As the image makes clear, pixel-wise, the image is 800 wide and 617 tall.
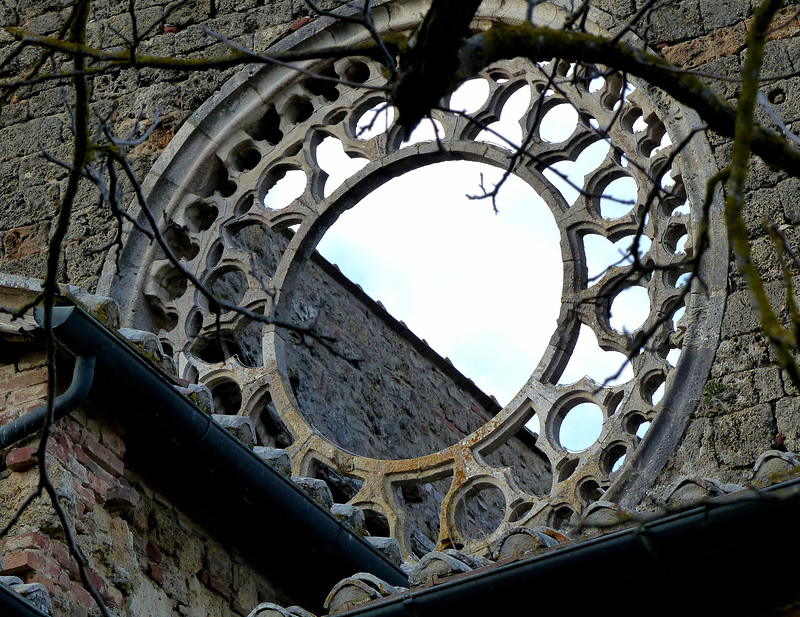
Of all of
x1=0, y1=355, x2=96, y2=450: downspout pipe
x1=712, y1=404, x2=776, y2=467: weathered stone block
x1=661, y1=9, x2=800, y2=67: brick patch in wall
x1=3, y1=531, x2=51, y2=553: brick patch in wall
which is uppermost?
x1=661, y1=9, x2=800, y2=67: brick patch in wall

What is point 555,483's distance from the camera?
6.95m

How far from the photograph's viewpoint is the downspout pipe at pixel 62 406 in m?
4.94

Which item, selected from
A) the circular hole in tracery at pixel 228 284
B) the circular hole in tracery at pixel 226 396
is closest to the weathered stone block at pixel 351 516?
the circular hole in tracery at pixel 226 396

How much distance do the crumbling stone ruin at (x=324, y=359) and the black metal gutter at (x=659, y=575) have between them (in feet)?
0.06

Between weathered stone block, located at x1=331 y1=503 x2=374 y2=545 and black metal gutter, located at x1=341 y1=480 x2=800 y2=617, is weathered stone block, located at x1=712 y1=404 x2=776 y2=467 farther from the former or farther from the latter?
black metal gutter, located at x1=341 y1=480 x2=800 y2=617

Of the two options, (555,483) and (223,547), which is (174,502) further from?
(555,483)

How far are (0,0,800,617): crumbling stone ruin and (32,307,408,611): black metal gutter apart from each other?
11 millimetres

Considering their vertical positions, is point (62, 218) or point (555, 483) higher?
point (555, 483)

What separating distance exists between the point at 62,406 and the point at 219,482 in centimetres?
85

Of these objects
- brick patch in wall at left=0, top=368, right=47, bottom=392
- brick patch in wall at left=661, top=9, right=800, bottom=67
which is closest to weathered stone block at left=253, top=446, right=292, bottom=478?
brick patch in wall at left=0, top=368, right=47, bottom=392

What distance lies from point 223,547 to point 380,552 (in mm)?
638

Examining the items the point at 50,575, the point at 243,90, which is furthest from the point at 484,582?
the point at 243,90

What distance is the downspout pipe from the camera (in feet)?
16.2

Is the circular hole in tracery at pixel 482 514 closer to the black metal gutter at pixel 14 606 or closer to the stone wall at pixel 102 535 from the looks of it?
the stone wall at pixel 102 535
